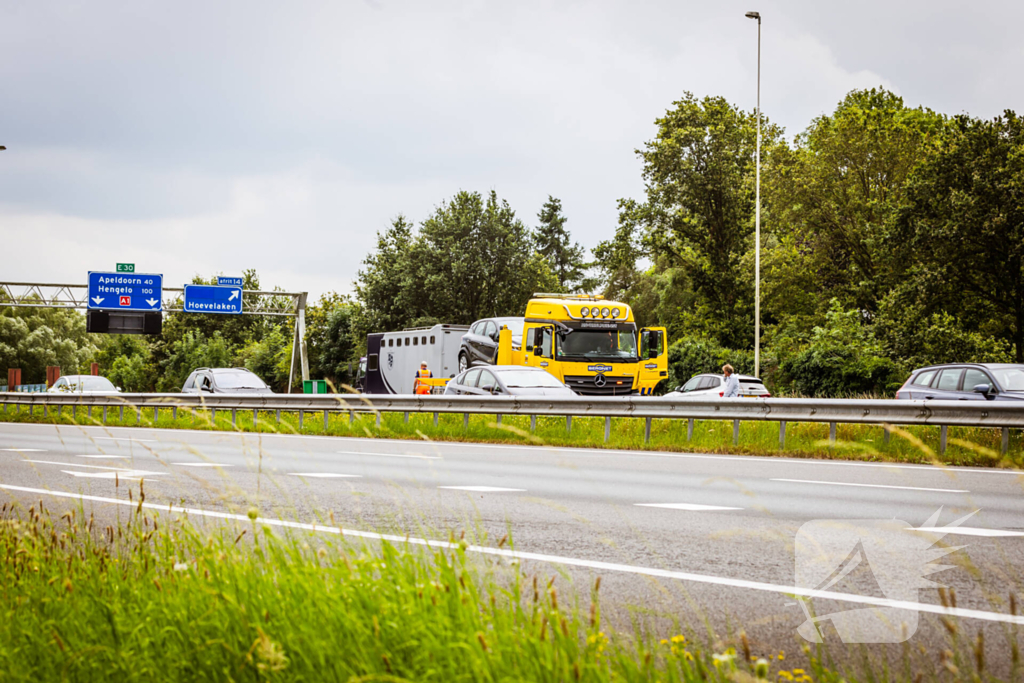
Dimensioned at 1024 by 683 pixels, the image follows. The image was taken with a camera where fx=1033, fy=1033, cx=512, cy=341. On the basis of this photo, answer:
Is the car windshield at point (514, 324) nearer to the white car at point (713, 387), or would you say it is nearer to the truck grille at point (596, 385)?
the truck grille at point (596, 385)

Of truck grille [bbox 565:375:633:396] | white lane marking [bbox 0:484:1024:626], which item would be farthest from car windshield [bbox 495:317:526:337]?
A: white lane marking [bbox 0:484:1024:626]

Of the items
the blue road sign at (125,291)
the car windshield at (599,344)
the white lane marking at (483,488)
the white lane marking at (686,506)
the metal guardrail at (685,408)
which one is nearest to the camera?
the white lane marking at (686,506)

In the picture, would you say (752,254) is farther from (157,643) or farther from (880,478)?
(157,643)

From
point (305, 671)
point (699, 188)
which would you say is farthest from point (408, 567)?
point (699, 188)

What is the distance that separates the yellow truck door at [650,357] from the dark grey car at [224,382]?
34.3 ft

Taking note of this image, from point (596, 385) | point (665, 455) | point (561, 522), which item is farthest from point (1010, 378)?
point (561, 522)

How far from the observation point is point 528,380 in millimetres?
21516

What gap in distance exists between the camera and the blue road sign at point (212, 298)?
48.9m

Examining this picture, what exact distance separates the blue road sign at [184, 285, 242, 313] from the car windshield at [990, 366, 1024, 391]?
37411 mm

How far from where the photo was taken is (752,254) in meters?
45.7

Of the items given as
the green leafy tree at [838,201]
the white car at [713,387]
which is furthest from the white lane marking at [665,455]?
the green leafy tree at [838,201]

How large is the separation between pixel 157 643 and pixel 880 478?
983 centimetres

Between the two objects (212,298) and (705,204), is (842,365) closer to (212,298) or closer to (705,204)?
(705,204)

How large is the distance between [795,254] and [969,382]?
27732 mm
